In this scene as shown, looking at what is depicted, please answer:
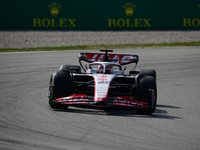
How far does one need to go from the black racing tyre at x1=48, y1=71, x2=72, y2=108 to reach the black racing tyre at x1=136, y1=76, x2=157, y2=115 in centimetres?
129

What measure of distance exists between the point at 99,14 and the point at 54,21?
2.70 metres

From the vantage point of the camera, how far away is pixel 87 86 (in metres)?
7.27

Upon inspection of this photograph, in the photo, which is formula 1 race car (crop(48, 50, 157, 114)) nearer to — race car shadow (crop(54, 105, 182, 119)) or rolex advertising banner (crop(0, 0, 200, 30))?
race car shadow (crop(54, 105, 182, 119))

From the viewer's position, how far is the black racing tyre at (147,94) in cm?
680

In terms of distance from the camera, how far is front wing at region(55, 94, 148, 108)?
21.7 ft

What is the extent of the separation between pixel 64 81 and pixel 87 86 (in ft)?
1.55

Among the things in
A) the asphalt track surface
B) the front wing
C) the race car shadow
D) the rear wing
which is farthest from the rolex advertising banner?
the front wing

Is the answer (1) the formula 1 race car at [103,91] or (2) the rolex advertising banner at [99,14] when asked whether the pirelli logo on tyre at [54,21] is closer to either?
(2) the rolex advertising banner at [99,14]

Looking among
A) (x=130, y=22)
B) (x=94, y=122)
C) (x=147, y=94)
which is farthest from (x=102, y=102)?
(x=130, y=22)

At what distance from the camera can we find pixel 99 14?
899 inches

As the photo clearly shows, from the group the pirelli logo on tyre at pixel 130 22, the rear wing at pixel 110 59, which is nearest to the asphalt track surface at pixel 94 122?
the rear wing at pixel 110 59

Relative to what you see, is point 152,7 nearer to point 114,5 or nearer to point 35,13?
point 114,5

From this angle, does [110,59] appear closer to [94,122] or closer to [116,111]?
[116,111]

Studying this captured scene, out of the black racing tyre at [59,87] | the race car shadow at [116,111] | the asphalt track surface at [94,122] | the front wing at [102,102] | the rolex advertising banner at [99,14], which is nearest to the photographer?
the asphalt track surface at [94,122]
